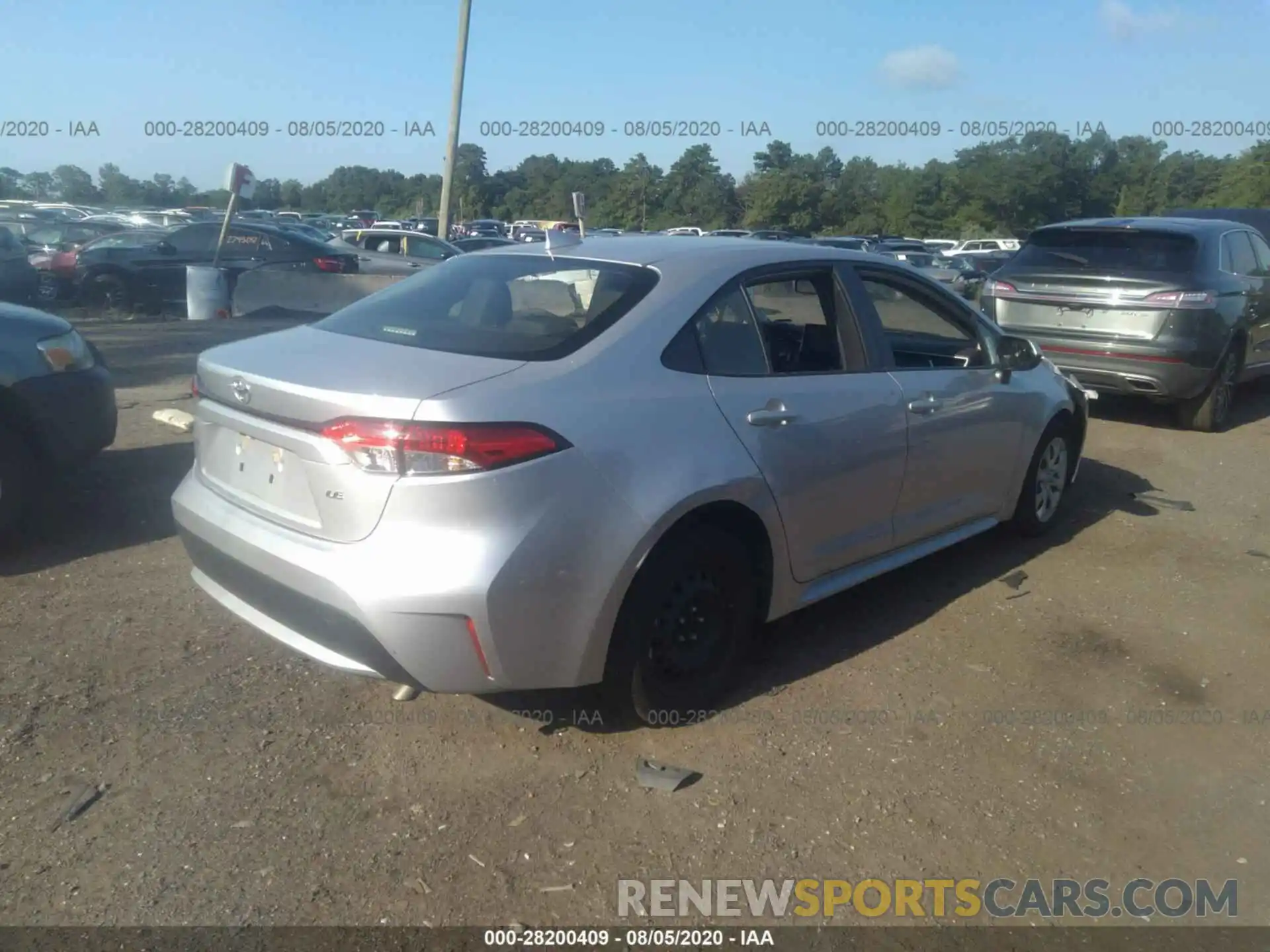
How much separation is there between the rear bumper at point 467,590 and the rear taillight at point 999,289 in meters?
6.75

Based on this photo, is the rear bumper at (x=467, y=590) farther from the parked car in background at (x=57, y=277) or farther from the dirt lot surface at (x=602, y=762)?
the parked car in background at (x=57, y=277)

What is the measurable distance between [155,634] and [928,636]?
124 inches

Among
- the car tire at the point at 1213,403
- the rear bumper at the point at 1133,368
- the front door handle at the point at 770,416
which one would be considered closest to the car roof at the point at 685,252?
the front door handle at the point at 770,416

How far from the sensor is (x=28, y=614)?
4305 millimetres

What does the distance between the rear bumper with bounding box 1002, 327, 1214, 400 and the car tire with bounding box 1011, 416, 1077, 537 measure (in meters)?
2.55

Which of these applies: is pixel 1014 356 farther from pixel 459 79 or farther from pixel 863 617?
pixel 459 79

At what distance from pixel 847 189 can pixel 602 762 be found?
62589 millimetres

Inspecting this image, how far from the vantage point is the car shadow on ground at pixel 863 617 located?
376cm

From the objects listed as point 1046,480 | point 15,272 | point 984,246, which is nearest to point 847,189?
point 984,246

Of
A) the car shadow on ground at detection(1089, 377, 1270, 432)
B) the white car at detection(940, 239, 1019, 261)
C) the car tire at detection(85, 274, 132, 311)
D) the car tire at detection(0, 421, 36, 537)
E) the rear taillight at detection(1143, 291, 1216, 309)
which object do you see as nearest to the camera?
the car tire at detection(0, 421, 36, 537)

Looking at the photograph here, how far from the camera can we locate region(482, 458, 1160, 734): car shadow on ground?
3762mm

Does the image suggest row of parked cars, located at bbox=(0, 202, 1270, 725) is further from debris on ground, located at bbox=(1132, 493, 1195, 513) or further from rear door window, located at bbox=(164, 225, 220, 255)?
rear door window, located at bbox=(164, 225, 220, 255)

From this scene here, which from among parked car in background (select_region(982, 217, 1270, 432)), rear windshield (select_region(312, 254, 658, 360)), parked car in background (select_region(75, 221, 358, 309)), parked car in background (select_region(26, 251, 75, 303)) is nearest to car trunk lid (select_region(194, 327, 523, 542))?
rear windshield (select_region(312, 254, 658, 360))

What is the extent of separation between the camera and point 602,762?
11.3 ft
